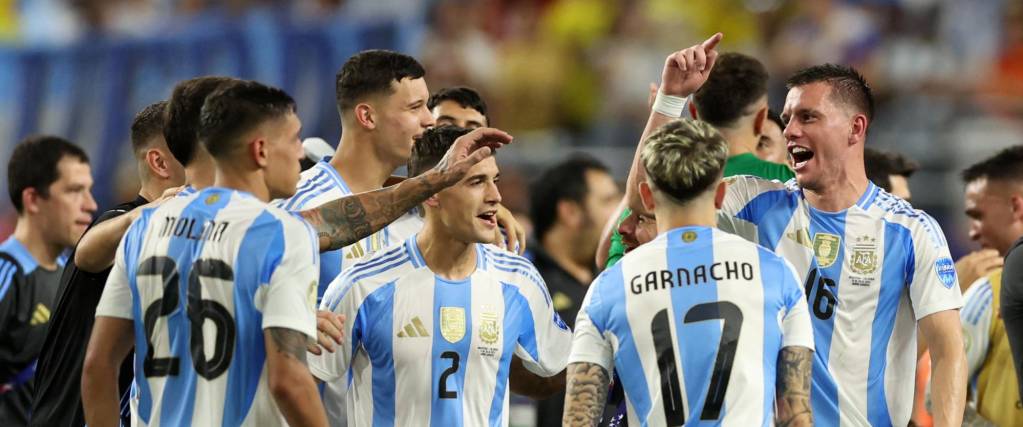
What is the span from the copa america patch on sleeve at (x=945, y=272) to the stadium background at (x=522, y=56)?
27.8ft

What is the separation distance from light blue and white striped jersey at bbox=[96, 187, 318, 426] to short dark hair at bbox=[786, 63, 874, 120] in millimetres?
2393

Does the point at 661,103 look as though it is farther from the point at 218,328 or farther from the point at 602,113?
the point at 602,113

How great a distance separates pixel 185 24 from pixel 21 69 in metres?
2.09

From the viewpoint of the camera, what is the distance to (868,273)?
19.6 ft

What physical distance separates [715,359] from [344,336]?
5.47ft

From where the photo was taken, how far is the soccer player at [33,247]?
8.31 meters

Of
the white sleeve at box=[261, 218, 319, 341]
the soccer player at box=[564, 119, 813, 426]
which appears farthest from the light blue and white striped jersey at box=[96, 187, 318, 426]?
the soccer player at box=[564, 119, 813, 426]

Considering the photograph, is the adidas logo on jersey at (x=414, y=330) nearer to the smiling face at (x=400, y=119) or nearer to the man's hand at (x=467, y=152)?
the man's hand at (x=467, y=152)

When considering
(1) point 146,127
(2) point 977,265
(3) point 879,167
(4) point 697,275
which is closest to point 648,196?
(4) point 697,275

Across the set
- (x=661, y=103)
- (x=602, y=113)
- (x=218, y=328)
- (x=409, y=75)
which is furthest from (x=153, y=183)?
(x=602, y=113)

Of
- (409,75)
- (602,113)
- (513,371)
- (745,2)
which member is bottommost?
(513,371)

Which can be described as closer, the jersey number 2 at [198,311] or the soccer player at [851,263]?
the jersey number 2 at [198,311]

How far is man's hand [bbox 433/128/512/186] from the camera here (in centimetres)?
552

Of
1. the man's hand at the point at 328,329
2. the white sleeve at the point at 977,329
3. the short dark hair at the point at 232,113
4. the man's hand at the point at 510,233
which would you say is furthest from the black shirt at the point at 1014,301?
the short dark hair at the point at 232,113
